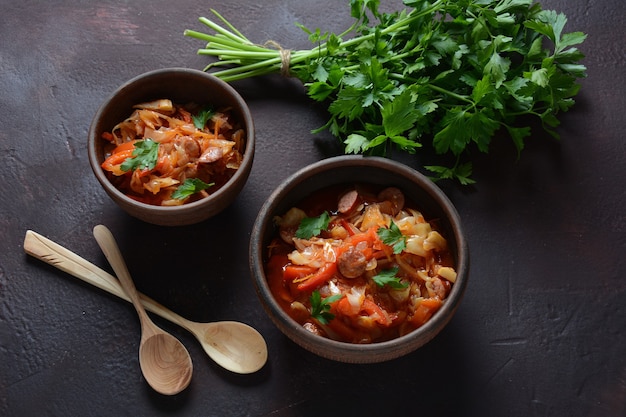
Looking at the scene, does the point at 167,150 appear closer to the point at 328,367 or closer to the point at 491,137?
the point at 328,367

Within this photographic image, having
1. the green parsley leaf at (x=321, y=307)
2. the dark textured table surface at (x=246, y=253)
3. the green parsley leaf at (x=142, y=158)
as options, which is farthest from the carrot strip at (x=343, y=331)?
the green parsley leaf at (x=142, y=158)

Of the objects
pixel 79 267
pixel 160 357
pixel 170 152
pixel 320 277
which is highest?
pixel 170 152

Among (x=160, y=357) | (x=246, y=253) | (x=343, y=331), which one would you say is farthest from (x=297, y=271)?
(x=160, y=357)

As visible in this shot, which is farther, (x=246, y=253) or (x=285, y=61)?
(x=285, y=61)

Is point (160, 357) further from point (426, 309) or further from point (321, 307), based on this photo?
point (426, 309)

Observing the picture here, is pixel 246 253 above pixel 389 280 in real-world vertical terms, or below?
below

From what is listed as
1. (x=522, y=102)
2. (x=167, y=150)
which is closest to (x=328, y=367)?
(x=167, y=150)

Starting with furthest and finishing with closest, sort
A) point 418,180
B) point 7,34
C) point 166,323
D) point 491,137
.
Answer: point 7,34, point 491,137, point 166,323, point 418,180
